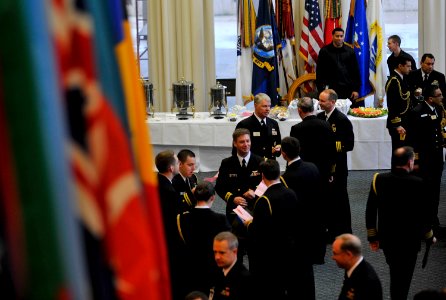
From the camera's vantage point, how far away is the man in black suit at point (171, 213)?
5.48 metres

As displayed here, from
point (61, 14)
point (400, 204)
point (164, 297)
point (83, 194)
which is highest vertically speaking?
point (61, 14)

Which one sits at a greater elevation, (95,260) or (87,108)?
(87,108)

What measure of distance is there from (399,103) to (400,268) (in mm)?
3361

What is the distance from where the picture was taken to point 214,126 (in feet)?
34.7

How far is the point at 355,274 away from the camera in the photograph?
4.34m

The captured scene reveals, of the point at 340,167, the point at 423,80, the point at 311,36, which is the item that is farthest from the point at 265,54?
the point at 340,167

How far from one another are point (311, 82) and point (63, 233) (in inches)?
420

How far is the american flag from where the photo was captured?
11703 millimetres

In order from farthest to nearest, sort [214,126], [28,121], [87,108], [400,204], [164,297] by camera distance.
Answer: [214,126] → [400,204] → [164,297] → [87,108] → [28,121]

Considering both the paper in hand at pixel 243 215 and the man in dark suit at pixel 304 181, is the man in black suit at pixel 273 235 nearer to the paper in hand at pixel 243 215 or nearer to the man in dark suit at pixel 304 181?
the paper in hand at pixel 243 215

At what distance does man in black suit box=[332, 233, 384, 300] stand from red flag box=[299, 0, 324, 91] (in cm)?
742

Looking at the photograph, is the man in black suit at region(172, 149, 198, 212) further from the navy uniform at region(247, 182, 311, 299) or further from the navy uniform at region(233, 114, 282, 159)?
the navy uniform at region(233, 114, 282, 159)

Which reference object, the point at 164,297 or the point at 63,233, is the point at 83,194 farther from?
the point at 164,297

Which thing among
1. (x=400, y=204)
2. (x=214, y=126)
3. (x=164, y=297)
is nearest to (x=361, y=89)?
(x=214, y=126)
